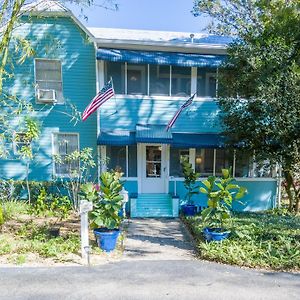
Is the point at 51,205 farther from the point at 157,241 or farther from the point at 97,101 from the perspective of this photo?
the point at 157,241

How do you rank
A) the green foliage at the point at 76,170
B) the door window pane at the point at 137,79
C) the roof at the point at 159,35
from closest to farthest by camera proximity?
the green foliage at the point at 76,170 → the door window pane at the point at 137,79 → the roof at the point at 159,35

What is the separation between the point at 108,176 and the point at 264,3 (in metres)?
10.6

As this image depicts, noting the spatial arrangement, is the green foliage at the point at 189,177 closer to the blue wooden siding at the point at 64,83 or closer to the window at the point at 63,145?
the blue wooden siding at the point at 64,83

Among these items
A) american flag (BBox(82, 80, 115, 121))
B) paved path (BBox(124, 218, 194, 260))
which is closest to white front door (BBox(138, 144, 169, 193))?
paved path (BBox(124, 218, 194, 260))

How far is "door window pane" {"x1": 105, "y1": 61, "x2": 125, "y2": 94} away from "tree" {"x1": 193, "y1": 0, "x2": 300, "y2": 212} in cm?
359

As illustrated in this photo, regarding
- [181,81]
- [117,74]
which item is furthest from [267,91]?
[117,74]

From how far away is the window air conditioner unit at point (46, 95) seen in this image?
9.59 metres

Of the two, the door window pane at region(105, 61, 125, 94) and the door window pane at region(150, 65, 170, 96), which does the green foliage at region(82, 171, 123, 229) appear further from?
the door window pane at region(150, 65, 170, 96)

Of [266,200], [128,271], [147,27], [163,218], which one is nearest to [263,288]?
[128,271]

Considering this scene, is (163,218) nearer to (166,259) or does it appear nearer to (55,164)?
(166,259)

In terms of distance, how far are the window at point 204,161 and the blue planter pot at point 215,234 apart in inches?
163

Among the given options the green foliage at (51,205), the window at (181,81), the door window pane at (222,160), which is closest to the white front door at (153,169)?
the door window pane at (222,160)

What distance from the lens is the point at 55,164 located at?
9992 mm

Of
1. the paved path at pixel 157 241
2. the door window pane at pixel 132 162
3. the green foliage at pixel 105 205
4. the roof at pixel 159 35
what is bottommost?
the paved path at pixel 157 241
